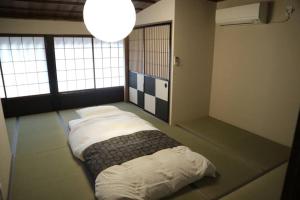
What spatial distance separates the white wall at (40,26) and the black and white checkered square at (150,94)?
1.76 m

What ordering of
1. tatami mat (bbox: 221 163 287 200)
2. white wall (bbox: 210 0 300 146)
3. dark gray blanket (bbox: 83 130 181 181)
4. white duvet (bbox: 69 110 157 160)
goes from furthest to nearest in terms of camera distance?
1. white wall (bbox: 210 0 300 146)
2. white duvet (bbox: 69 110 157 160)
3. dark gray blanket (bbox: 83 130 181 181)
4. tatami mat (bbox: 221 163 287 200)

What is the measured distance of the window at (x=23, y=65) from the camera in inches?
181

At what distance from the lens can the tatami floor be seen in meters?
2.40

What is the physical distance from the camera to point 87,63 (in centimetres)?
549

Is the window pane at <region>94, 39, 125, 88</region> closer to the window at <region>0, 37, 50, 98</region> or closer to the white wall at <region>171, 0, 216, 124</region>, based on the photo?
the window at <region>0, 37, 50, 98</region>

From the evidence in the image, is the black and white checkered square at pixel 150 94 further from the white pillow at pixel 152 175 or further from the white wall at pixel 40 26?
the white pillow at pixel 152 175

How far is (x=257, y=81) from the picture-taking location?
12.3 feet

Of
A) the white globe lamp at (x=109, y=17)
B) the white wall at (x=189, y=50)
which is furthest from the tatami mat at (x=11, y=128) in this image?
the white wall at (x=189, y=50)

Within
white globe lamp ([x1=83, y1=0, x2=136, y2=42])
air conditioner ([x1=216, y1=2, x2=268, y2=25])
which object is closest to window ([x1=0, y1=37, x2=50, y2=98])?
white globe lamp ([x1=83, y1=0, x2=136, y2=42])

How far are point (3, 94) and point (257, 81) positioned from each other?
5.11 m

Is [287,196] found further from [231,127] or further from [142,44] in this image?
[142,44]

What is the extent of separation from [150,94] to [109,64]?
160cm

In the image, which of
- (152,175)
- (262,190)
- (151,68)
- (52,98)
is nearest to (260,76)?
(262,190)

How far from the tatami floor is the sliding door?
630 millimetres
